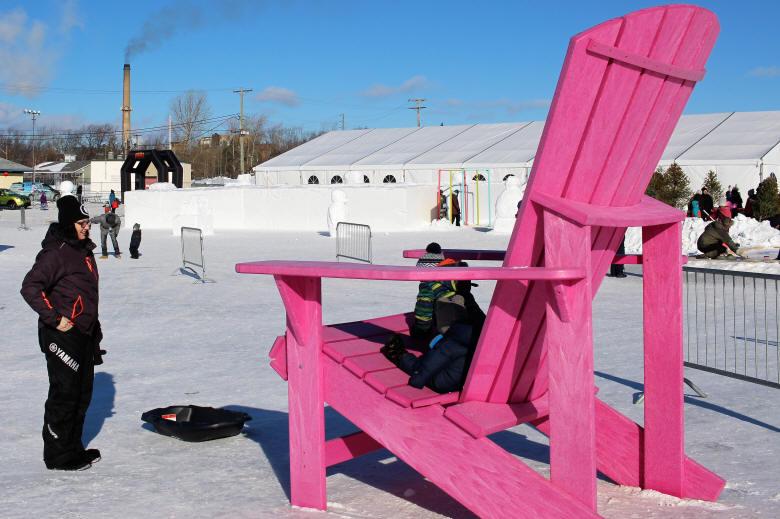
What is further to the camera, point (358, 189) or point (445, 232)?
point (358, 189)

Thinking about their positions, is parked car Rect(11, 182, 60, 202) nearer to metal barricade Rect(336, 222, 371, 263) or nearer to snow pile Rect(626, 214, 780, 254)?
metal barricade Rect(336, 222, 371, 263)

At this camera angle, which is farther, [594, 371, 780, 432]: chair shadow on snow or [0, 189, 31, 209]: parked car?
[0, 189, 31, 209]: parked car

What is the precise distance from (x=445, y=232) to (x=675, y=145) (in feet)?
37.6

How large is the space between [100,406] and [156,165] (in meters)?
37.0

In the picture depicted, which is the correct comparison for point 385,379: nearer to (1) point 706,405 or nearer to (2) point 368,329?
(2) point 368,329

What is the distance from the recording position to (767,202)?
27.1 m

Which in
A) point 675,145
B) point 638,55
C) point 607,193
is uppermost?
point 675,145

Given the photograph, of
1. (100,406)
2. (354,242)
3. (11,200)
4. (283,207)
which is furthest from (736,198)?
(11,200)

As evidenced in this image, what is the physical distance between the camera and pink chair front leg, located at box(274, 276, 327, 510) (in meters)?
4.32

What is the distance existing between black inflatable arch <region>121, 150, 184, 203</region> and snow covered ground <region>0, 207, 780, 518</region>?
29843 millimetres

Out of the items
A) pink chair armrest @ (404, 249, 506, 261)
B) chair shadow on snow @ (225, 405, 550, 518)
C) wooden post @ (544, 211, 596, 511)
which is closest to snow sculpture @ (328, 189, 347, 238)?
chair shadow on snow @ (225, 405, 550, 518)

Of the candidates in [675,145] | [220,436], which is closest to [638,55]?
[220,436]

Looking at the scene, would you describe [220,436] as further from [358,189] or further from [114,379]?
[358,189]

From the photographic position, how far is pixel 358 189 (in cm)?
3050
